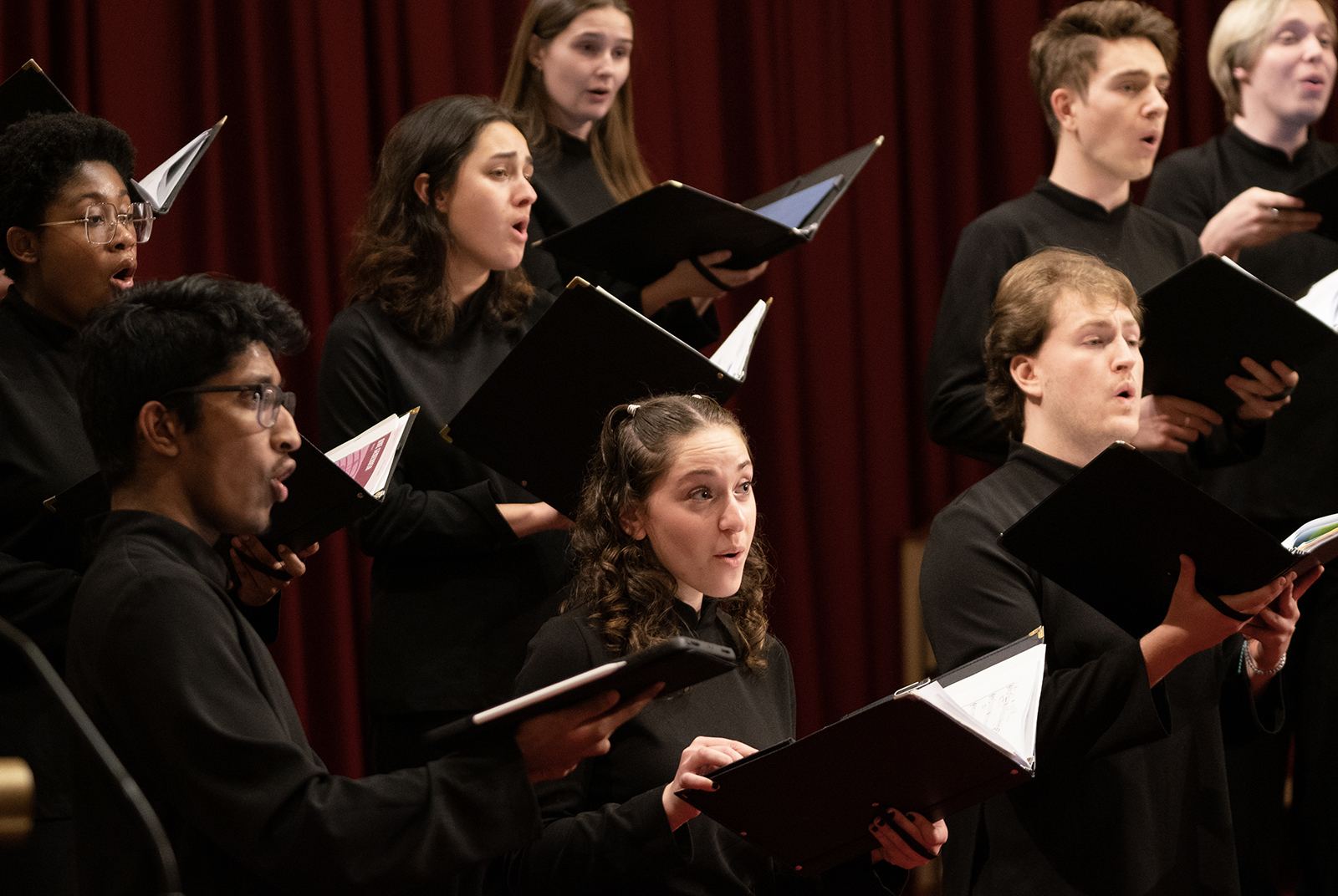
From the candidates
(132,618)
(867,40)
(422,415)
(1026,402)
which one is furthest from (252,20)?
(132,618)

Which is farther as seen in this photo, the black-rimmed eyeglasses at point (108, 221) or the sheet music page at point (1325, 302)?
the sheet music page at point (1325, 302)

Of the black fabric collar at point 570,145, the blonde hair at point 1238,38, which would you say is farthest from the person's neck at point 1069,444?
the blonde hair at point 1238,38

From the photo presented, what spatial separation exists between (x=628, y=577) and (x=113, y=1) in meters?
2.27

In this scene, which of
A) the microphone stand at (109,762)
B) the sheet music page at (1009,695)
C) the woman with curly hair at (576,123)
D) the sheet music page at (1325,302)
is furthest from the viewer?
the woman with curly hair at (576,123)

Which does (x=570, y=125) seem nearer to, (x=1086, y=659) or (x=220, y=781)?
(x=1086, y=659)

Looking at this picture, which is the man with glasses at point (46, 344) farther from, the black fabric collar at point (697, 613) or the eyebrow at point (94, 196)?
the black fabric collar at point (697, 613)

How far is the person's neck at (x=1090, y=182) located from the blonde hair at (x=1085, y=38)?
0.10 metres

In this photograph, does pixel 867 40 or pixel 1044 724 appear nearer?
pixel 1044 724

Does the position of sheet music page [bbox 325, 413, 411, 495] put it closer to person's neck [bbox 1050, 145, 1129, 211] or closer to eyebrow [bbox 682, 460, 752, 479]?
eyebrow [bbox 682, 460, 752, 479]

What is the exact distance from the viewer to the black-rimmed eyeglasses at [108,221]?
2201 mm

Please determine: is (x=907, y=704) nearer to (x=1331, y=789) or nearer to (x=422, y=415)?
(x=422, y=415)

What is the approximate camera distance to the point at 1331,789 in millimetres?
3039

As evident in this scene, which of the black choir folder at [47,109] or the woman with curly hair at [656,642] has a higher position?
the black choir folder at [47,109]

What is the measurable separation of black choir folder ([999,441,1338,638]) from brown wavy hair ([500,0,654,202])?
1.40 meters
